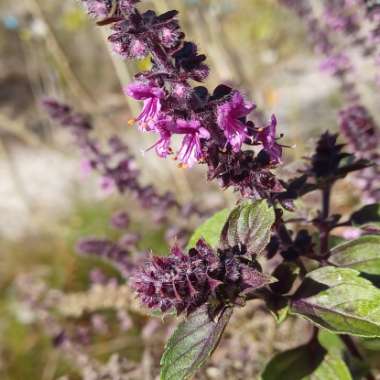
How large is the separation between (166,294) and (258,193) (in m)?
0.27

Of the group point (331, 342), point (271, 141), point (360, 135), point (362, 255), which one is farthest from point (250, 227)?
point (360, 135)

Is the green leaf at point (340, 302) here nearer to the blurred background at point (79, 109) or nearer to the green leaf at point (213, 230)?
the green leaf at point (213, 230)

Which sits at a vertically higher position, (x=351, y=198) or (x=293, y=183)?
(x=293, y=183)

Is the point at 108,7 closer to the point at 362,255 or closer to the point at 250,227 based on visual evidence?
the point at 250,227

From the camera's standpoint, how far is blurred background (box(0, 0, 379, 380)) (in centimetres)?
363

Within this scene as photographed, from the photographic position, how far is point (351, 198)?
12.1 feet

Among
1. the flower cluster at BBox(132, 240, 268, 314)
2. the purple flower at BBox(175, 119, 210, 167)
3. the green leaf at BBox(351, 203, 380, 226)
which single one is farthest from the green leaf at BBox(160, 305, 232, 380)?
the green leaf at BBox(351, 203, 380, 226)

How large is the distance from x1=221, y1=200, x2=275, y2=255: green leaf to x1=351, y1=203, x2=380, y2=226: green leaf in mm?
311

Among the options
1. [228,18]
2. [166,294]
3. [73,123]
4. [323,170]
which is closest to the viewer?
[166,294]

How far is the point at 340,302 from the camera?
1258mm

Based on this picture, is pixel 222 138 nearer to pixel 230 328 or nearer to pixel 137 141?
pixel 230 328

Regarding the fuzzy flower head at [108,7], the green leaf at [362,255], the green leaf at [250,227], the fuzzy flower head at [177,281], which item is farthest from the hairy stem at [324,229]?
the fuzzy flower head at [108,7]

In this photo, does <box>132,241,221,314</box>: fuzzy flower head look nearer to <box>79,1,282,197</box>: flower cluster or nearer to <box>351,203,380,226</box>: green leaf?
<box>79,1,282,197</box>: flower cluster

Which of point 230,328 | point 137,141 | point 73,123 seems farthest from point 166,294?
point 137,141
